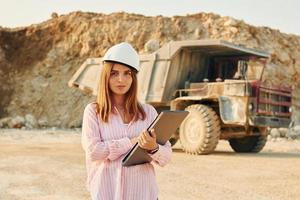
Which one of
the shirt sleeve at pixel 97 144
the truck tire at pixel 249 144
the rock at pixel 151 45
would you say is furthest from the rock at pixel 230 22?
the shirt sleeve at pixel 97 144

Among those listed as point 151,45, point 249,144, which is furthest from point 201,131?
point 151,45

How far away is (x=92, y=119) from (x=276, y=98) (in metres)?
11.0

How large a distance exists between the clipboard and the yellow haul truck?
948 centimetres

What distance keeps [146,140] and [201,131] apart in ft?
32.3

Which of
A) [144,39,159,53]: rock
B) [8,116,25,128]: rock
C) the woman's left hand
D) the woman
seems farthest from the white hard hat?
[8,116,25,128]: rock

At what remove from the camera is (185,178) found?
8016 mm

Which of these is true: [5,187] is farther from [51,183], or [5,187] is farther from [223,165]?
[223,165]

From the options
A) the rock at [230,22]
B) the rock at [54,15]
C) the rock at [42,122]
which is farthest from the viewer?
the rock at [54,15]

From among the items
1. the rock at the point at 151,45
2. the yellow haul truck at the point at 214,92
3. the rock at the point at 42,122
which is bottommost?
the rock at the point at 42,122

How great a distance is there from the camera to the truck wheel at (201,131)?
12.0 metres

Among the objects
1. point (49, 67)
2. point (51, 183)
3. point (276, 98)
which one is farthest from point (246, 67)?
point (49, 67)

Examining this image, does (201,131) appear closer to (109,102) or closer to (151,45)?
(151,45)

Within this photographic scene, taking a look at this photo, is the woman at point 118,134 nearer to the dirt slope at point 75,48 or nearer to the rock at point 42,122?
the rock at point 42,122

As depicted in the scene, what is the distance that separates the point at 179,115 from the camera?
2.59 metres
